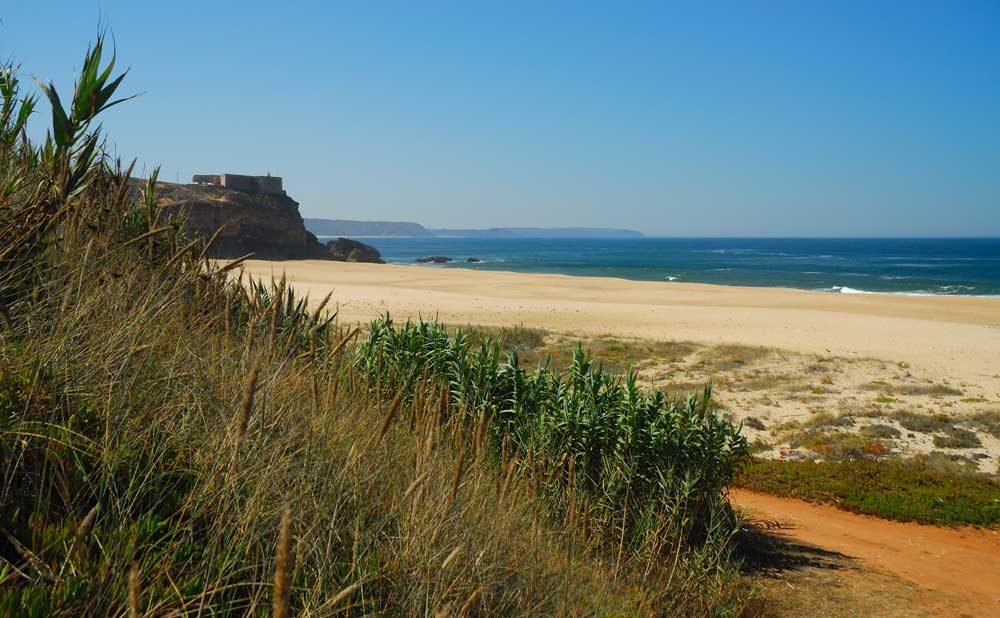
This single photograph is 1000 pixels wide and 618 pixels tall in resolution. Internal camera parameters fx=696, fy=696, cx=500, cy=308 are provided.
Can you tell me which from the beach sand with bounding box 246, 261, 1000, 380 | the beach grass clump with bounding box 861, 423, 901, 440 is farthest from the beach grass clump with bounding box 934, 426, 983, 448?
the beach sand with bounding box 246, 261, 1000, 380

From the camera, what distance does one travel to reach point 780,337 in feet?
81.1

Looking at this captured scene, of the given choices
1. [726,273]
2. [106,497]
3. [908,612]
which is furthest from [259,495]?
[726,273]

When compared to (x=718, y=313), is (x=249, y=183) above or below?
above

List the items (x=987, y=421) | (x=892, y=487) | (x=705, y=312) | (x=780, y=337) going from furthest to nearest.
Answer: (x=705, y=312), (x=780, y=337), (x=987, y=421), (x=892, y=487)

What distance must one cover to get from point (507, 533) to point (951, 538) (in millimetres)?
7310

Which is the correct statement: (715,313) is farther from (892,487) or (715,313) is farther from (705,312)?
(892,487)

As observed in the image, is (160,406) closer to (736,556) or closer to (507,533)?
(507,533)

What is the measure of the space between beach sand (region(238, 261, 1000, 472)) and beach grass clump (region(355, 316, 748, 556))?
6.15 feet

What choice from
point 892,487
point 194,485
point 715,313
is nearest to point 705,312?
point 715,313

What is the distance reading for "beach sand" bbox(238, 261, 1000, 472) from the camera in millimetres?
14289

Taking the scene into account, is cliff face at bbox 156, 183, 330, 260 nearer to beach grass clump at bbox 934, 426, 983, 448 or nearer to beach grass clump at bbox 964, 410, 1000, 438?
beach grass clump at bbox 964, 410, 1000, 438

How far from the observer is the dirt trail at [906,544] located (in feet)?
22.3

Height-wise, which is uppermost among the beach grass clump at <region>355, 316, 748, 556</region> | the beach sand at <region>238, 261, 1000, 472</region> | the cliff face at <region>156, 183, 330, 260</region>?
the cliff face at <region>156, 183, 330, 260</region>

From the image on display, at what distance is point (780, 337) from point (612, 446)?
20.7 metres
